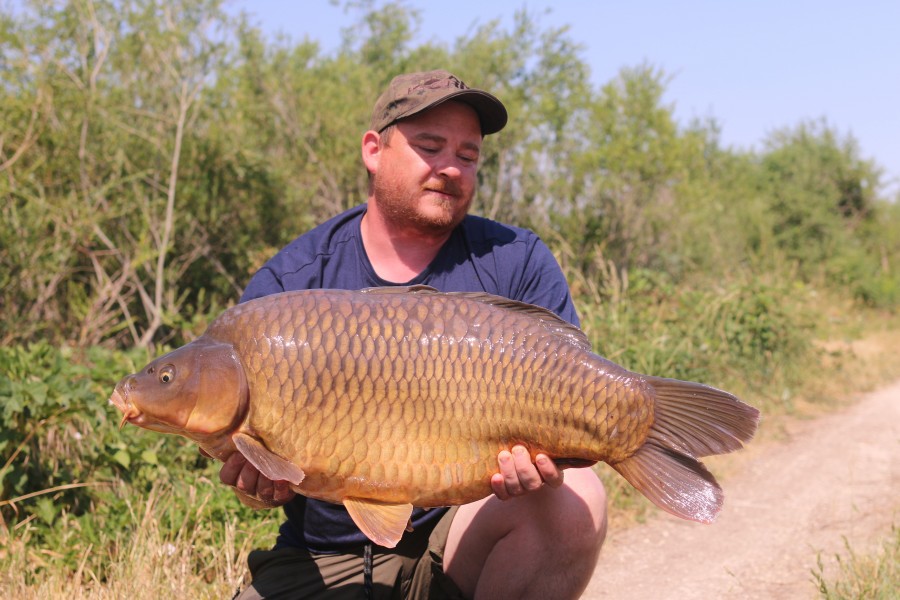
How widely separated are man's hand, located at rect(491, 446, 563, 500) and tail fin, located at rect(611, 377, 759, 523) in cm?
15

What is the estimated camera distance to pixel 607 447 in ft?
5.85

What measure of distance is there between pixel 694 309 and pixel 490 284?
3.85 m

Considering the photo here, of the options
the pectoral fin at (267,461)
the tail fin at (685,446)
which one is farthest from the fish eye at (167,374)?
the tail fin at (685,446)

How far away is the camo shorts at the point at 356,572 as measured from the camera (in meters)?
2.21

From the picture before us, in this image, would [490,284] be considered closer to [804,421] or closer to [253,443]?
[253,443]

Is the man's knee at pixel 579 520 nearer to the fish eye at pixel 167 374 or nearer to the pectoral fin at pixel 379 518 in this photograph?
the pectoral fin at pixel 379 518

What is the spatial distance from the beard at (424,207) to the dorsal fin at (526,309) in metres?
0.44

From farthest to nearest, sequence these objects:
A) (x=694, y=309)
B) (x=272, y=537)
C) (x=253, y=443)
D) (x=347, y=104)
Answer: (x=347, y=104)
(x=694, y=309)
(x=272, y=537)
(x=253, y=443)

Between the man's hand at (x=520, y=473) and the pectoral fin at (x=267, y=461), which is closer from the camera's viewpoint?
the pectoral fin at (x=267, y=461)

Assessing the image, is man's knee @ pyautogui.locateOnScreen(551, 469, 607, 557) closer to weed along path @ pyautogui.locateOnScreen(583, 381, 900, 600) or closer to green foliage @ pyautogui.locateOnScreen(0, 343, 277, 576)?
weed along path @ pyautogui.locateOnScreen(583, 381, 900, 600)

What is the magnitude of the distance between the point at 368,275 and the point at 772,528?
6.99 ft

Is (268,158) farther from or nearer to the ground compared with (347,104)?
nearer to the ground

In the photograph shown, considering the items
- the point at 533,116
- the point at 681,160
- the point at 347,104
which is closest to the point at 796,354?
the point at 681,160

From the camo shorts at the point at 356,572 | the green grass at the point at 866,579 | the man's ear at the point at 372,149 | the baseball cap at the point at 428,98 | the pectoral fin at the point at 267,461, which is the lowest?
the camo shorts at the point at 356,572
